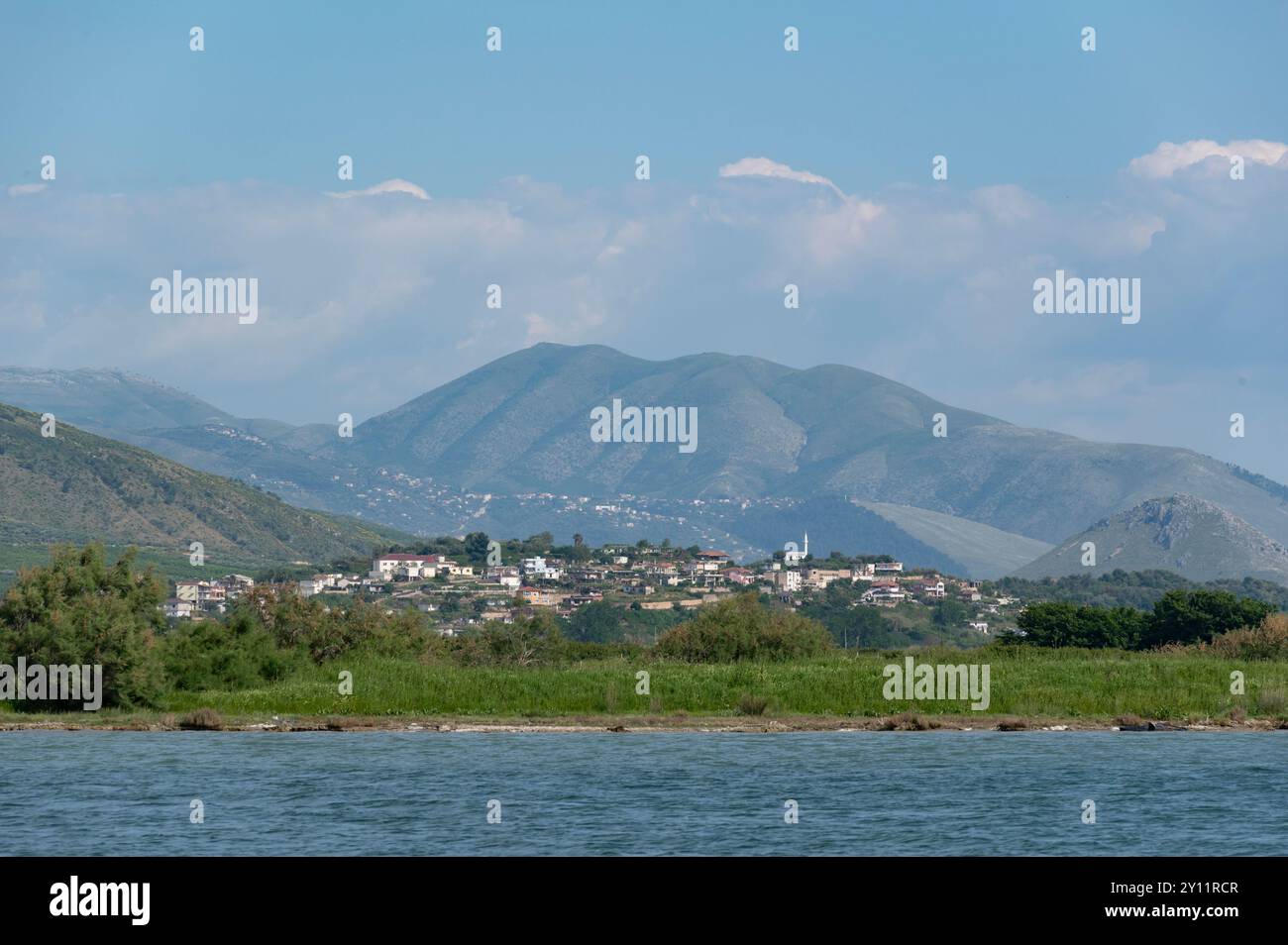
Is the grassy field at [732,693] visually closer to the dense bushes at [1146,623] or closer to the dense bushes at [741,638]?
the dense bushes at [741,638]

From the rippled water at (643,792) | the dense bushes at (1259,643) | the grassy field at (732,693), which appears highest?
the dense bushes at (1259,643)

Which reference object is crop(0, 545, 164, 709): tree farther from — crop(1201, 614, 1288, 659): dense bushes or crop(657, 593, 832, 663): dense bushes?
crop(1201, 614, 1288, 659): dense bushes

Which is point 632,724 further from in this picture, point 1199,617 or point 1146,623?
point 1146,623

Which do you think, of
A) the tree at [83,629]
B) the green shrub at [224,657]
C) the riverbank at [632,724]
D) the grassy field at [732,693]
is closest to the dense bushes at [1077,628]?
the grassy field at [732,693]

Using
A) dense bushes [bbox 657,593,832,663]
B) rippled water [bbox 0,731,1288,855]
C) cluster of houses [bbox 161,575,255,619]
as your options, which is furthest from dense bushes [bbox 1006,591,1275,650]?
cluster of houses [bbox 161,575,255,619]

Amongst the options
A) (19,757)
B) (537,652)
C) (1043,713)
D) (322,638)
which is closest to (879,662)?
(1043,713)

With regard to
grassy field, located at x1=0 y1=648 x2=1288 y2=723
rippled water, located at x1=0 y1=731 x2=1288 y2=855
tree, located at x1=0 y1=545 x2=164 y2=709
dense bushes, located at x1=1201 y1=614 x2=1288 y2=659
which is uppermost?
tree, located at x1=0 y1=545 x2=164 y2=709
